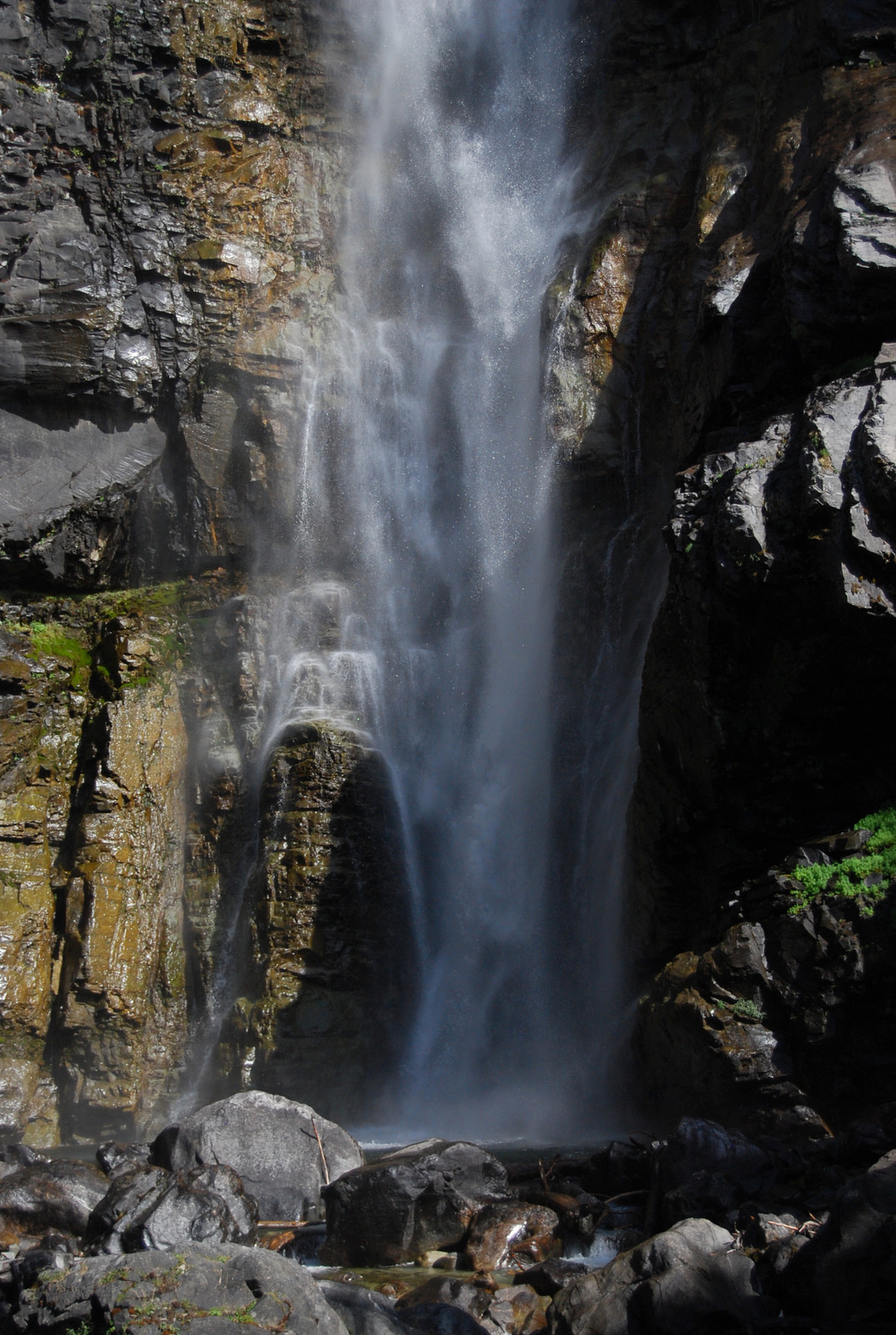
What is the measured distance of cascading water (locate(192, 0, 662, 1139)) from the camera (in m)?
12.9

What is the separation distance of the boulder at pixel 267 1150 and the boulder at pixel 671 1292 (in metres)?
3.18

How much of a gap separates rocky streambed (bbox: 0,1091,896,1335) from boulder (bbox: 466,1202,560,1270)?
14 millimetres

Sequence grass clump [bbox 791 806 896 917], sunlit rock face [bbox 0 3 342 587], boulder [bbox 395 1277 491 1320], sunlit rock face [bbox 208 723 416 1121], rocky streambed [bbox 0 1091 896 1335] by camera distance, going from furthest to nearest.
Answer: sunlit rock face [bbox 0 3 342 587] < sunlit rock face [bbox 208 723 416 1121] < grass clump [bbox 791 806 896 917] < boulder [bbox 395 1277 491 1320] < rocky streambed [bbox 0 1091 896 1335]

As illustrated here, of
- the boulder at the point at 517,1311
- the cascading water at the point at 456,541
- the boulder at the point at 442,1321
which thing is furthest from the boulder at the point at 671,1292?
the cascading water at the point at 456,541

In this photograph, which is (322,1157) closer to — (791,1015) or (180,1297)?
(180,1297)

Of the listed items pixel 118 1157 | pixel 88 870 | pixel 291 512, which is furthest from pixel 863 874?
pixel 291 512

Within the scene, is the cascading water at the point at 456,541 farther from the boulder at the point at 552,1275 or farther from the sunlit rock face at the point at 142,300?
the boulder at the point at 552,1275

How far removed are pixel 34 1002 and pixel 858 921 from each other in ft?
33.5

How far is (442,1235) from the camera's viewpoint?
7.09m

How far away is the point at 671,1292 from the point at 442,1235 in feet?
8.21

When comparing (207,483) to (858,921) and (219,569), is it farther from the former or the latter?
(858,921)

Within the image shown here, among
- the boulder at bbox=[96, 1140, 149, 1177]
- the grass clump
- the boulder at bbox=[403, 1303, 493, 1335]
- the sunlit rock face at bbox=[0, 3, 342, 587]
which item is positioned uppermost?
the sunlit rock face at bbox=[0, 3, 342, 587]

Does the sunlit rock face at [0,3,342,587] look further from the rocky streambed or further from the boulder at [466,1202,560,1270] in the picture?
the boulder at [466,1202,560,1270]

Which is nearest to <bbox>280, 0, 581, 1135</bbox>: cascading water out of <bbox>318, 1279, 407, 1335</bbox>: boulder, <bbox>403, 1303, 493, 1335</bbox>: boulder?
<bbox>403, 1303, 493, 1335</bbox>: boulder
